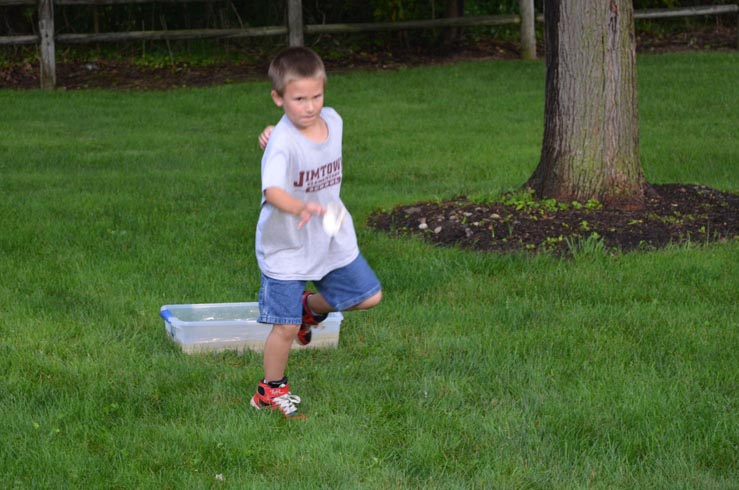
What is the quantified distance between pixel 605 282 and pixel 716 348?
1.10 metres

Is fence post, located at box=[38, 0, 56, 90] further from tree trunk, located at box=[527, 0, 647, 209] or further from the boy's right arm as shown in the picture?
the boy's right arm

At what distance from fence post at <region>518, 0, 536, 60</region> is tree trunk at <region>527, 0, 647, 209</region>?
910cm

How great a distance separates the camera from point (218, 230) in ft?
23.6

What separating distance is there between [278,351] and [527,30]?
1308 cm

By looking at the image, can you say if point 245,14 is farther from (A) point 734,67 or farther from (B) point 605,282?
(B) point 605,282

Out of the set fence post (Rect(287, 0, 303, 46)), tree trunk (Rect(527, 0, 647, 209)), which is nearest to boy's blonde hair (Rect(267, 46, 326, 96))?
tree trunk (Rect(527, 0, 647, 209))

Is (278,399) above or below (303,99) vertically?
below

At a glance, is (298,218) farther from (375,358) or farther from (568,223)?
(568,223)

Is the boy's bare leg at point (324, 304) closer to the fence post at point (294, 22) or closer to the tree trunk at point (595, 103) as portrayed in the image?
the tree trunk at point (595, 103)

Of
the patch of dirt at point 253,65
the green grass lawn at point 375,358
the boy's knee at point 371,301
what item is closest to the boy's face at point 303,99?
the boy's knee at point 371,301

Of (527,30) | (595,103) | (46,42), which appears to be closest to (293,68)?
(595,103)

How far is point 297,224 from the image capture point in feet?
13.5

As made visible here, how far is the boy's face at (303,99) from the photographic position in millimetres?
3980

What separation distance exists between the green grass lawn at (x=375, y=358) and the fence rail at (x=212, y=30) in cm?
637
